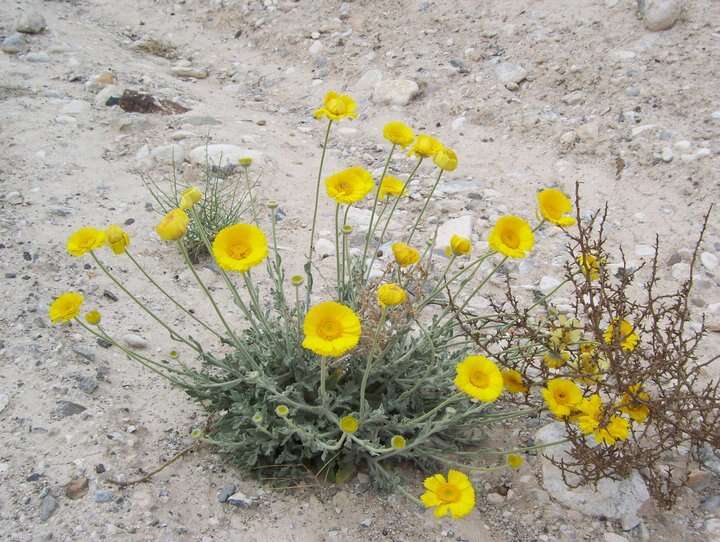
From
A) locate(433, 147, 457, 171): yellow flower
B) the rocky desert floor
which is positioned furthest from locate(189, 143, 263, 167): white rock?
locate(433, 147, 457, 171): yellow flower

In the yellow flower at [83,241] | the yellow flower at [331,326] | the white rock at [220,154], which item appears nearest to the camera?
the yellow flower at [331,326]

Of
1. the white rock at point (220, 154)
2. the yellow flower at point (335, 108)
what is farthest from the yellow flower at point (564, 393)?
the white rock at point (220, 154)

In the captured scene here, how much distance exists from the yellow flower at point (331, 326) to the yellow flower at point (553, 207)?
2.31 feet

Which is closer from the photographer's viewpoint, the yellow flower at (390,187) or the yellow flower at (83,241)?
the yellow flower at (83,241)

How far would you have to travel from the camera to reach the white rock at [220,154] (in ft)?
13.3

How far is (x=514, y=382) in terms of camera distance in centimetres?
212

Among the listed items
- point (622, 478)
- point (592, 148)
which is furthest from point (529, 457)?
point (592, 148)

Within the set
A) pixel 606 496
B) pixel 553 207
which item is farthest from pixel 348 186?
pixel 606 496

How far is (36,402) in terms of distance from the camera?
220 centimetres

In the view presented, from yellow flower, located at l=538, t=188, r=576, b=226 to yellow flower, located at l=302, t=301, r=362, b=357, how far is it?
70cm

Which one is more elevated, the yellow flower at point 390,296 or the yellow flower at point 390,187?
the yellow flower at point 390,296

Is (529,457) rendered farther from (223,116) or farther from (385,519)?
(223,116)

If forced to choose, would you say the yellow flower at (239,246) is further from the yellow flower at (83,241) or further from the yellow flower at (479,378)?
the yellow flower at (479,378)

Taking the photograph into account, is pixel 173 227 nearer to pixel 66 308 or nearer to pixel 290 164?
pixel 66 308
